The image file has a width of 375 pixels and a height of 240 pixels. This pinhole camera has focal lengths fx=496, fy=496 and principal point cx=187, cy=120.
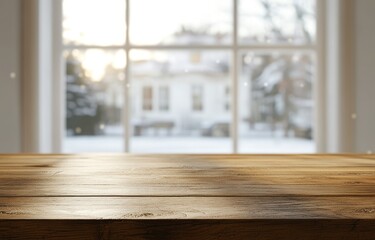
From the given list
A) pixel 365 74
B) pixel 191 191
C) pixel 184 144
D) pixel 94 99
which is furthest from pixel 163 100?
pixel 191 191

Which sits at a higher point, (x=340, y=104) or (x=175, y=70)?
(x=175, y=70)

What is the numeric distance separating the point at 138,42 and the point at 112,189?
2588 mm

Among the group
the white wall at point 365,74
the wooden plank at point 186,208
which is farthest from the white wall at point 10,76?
the wooden plank at point 186,208

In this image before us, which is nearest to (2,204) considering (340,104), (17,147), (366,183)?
(366,183)

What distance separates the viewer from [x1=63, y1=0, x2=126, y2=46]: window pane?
335cm

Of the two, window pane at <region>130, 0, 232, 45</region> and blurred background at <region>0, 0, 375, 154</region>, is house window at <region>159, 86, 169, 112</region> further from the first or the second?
window pane at <region>130, 0, 232, 45</region>

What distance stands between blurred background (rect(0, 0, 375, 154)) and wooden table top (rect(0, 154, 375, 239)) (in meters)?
2.06

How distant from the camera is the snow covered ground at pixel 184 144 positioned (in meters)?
3.39

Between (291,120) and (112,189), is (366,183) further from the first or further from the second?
(291,120)

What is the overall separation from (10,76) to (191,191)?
8.28ft

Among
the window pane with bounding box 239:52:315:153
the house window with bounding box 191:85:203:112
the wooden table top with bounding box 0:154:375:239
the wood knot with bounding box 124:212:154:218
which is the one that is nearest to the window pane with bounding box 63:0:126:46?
the house window with bounding box 191:85:203:112
